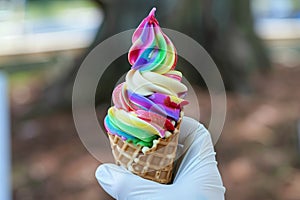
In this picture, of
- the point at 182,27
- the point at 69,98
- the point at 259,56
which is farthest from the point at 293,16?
the point at 69,98

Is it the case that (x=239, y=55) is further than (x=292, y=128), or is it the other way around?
(x=239, y=55)

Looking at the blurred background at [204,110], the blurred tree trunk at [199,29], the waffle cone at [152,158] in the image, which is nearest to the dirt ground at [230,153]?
the blurred background at [204,110]

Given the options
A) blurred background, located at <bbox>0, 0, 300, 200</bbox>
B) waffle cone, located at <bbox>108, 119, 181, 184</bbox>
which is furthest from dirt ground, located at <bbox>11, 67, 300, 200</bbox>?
waffle cone, located at <bbox>108, 119, 181, 184</bbox>

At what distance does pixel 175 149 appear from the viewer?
95 centimetres

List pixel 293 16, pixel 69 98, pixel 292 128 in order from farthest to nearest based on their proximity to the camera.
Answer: pixel 293 16, pixel 69 98, pixel 292 128

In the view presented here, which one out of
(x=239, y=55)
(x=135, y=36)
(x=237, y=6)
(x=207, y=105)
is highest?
(x=135, y=36)

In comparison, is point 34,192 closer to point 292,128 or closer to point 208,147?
point 292,128

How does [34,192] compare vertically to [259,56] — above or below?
below

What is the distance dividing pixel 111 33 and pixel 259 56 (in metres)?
1.16

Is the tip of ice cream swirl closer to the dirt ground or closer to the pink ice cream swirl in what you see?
the pink ice cream swirl

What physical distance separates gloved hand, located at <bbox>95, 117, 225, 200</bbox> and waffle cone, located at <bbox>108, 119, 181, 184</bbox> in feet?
0.06

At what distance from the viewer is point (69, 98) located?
350cm

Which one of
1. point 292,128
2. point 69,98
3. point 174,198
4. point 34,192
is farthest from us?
point 69,98

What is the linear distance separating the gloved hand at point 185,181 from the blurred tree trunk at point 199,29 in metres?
2.46
